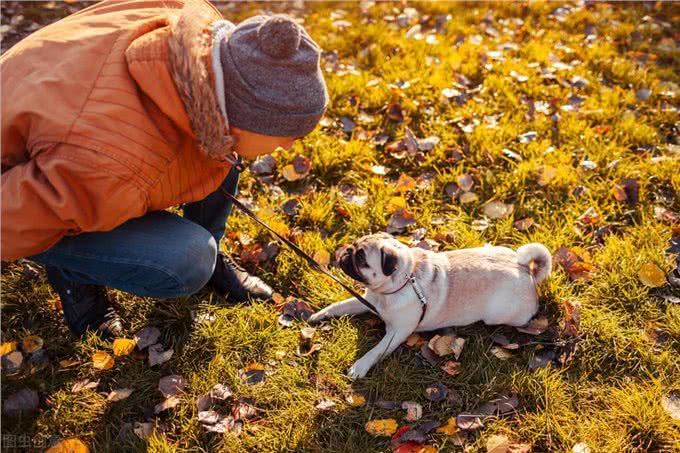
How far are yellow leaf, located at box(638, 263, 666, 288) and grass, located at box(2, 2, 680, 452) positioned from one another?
0.14 ft

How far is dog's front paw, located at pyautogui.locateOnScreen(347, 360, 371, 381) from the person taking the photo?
2.67 meters

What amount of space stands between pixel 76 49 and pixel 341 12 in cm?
408

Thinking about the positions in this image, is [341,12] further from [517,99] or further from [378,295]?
[378,295]

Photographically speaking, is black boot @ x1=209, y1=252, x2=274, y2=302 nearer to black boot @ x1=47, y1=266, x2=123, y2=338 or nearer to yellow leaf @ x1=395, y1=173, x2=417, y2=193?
black boot @ x1=47, y1=266, x2=123, y2=338

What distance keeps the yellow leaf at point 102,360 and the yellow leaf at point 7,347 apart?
16.7 inches

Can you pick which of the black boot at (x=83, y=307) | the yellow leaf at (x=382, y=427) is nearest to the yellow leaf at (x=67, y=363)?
the black boot at (x=83, y=307)

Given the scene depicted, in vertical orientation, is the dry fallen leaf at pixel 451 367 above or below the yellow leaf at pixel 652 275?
below

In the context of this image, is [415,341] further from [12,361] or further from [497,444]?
[12,361]

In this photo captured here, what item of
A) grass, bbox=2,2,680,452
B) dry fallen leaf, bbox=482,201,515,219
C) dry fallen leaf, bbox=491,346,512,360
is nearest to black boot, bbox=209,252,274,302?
grass, bbox=2,2,680,452

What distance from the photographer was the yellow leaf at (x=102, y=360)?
266 cm

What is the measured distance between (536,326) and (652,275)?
784mm

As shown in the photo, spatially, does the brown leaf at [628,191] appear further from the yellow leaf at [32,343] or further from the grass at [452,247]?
the yellow leaf at [32,343]

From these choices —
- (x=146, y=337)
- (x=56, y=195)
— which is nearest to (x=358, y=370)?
(x=146, y=337)

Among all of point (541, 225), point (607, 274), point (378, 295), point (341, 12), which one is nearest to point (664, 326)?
point (607, 274)
